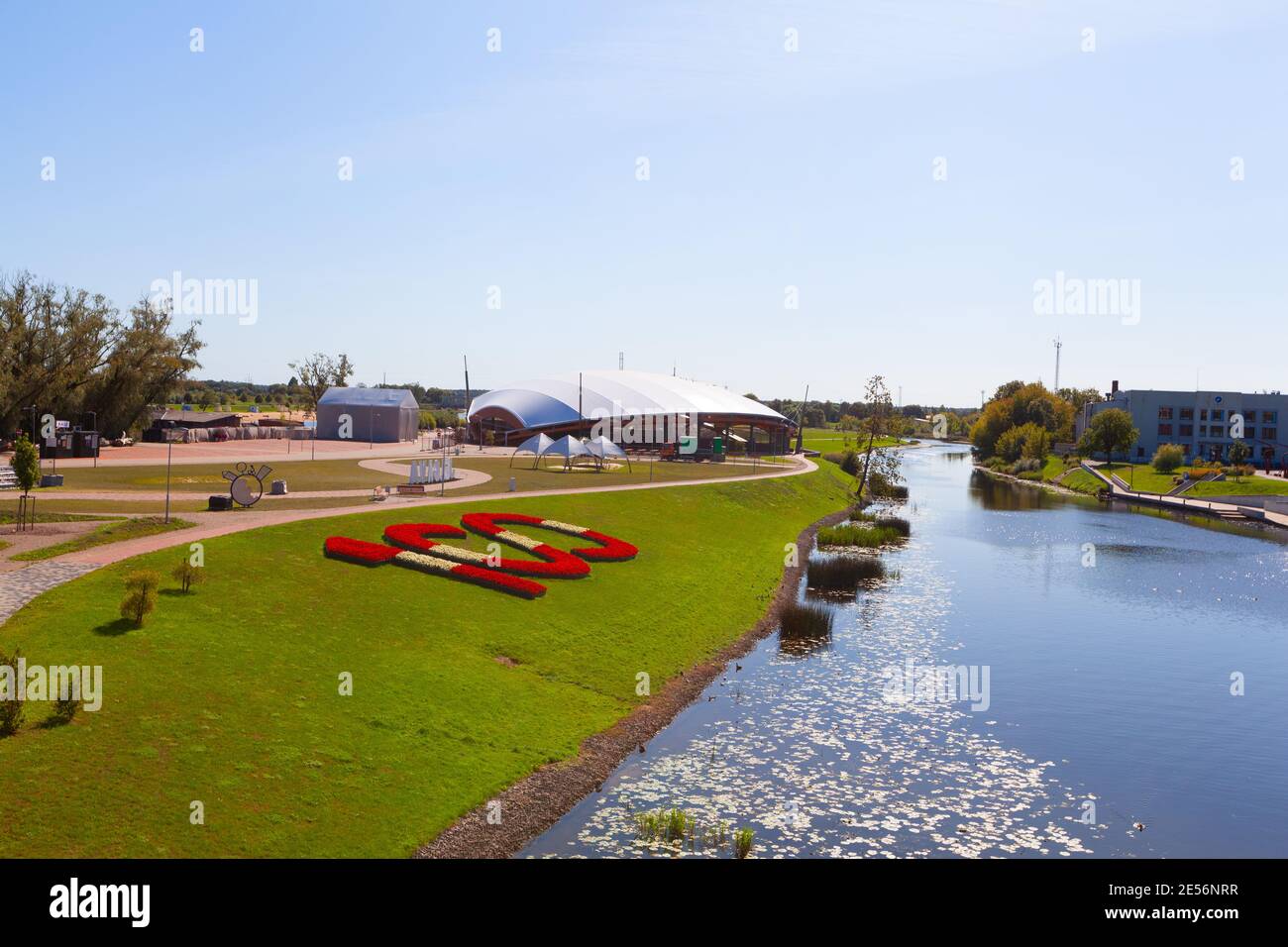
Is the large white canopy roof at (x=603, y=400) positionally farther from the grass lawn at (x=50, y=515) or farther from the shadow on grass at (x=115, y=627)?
the shadow on grass at (x=115, y=627)

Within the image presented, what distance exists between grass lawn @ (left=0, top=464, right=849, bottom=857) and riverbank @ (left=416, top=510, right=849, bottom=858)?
405 mm

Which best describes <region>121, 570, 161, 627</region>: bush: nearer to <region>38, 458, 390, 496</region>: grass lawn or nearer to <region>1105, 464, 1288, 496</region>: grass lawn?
<region>38, 458, 390, 496</region>: grass lawn

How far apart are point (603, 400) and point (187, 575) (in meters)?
95.3

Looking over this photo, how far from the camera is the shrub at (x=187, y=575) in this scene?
94.6ft

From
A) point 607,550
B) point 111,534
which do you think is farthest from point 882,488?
point 111,534

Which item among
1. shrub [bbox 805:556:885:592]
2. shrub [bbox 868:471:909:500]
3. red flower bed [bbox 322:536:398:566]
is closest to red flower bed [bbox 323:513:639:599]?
red flower bed [bbox 322:536:398:566]

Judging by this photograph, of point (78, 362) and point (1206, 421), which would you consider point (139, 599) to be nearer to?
point (78, 362)

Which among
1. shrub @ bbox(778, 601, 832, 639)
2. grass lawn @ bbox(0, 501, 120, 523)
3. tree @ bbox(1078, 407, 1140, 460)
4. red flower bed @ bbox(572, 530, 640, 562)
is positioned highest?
tree @ bbox(1078, 407, 1140, 460)

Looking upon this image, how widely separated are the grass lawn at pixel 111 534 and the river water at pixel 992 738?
72.7ft

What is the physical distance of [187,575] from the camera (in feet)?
95.3

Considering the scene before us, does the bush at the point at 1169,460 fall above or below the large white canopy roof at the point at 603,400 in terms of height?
below

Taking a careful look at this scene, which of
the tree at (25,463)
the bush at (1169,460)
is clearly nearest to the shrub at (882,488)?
the bush at (1169,460)

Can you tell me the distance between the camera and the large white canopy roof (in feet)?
391

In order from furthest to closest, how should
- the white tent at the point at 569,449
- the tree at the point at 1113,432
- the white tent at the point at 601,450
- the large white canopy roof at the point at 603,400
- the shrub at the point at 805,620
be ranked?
1. the tree at the point at 1113,432
2. the large white canopy roof at the point at 603,400
3. the white tent at the point at 601,450
4. the white tent at the point at 569,449
5. the shrub at the point at 805,620
